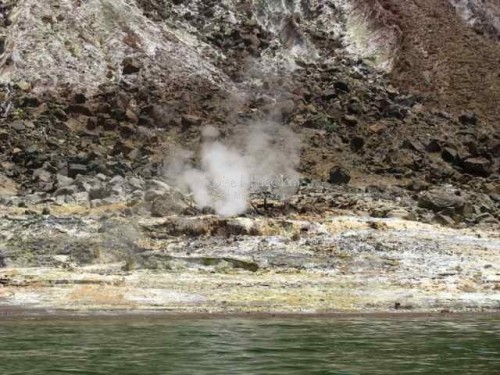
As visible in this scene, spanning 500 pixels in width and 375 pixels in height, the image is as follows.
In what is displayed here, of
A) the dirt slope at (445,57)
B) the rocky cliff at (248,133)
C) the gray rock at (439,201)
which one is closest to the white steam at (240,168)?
the rocky cliff at (248,133)

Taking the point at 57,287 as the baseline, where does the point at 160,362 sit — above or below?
below

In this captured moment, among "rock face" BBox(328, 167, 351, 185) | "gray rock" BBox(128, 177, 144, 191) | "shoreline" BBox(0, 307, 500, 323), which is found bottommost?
"shoreline" BBox(0, 307, 500, 323)

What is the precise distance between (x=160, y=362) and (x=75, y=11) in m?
36.8

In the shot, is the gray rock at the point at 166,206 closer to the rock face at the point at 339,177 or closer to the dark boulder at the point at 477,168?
the rock face at the point at 339,177

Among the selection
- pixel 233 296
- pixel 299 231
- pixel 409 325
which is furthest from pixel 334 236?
pixel 409 325

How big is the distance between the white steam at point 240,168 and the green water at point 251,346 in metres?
11.1

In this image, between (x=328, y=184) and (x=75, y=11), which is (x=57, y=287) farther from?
(x=75, y=11)

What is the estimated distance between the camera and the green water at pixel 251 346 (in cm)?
1069

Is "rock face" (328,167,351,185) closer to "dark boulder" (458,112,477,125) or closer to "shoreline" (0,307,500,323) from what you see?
"dark boulder" (458,112,477,125)

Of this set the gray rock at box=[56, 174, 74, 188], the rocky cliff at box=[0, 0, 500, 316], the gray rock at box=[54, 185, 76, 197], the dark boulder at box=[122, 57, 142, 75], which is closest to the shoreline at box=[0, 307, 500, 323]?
the rocky cliff at box=[0, 0, 500, 316]

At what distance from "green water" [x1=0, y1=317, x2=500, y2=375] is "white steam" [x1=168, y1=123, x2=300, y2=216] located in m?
11.1

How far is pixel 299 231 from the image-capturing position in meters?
23.4

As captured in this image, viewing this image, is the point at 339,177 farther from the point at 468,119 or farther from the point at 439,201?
the point at 468,119

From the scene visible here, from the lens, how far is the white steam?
2831 centimetres
